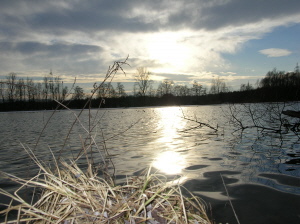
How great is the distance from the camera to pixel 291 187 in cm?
360

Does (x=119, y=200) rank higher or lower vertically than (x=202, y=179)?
higher

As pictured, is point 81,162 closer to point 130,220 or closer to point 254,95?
point 130,220

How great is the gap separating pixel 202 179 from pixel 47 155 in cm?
492

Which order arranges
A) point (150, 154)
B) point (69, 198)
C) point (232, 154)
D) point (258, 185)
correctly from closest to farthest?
1. point (69, 198)
2. point (258, 185)
3. point (232, 154)
4. point (150, 154)

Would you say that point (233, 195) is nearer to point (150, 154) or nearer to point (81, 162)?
point (150, 154)

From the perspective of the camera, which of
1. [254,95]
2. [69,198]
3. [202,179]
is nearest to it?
[69,198]

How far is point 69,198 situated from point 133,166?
11.2 ft

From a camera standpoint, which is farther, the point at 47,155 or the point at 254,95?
the point at 254,95

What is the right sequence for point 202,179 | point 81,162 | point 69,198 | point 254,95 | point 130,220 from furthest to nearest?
point 254,95, point 81,162, point 202,179, point 69,198, point 130,220

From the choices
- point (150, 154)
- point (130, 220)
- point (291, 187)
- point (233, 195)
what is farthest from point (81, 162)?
point (291, 187)

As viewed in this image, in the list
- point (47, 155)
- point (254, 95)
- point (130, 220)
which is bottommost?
point (47, 155)

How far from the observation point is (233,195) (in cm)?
342

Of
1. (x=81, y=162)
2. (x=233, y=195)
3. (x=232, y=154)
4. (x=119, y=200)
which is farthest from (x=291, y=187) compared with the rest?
(x=81, y=162)

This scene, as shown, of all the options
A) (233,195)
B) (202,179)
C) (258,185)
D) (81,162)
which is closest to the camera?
(233,195)
